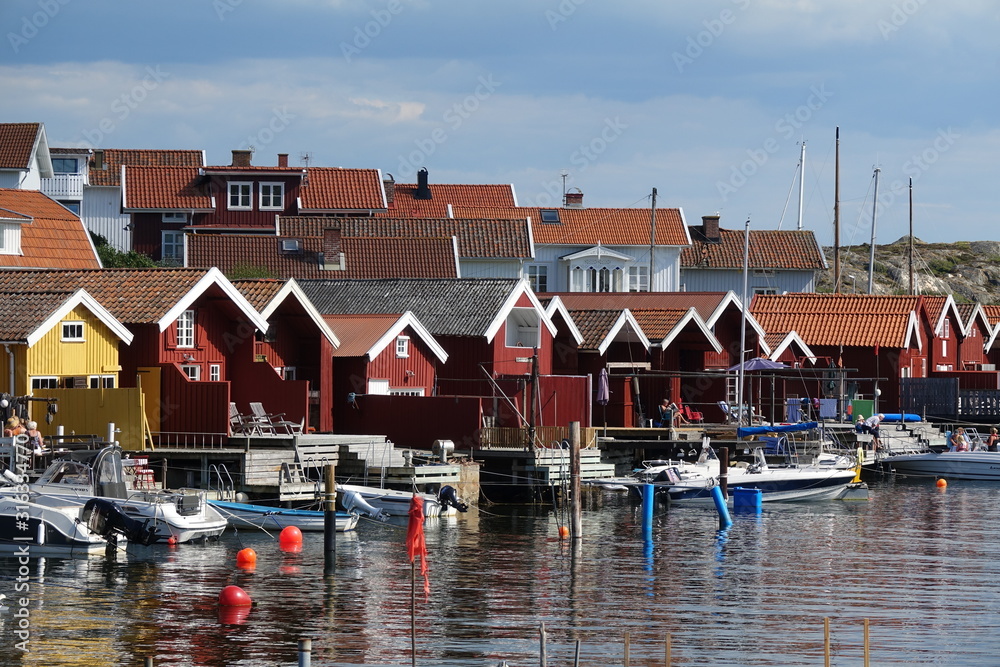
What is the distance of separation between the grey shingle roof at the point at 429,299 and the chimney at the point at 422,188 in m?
39.6

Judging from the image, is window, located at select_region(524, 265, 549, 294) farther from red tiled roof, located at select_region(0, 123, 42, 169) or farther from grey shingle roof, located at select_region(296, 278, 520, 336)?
grey shingle roof, located at select_region(296, 278, 520, 336)

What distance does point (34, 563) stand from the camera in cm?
3225

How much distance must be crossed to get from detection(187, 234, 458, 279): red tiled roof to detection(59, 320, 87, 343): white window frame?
96.5 feet

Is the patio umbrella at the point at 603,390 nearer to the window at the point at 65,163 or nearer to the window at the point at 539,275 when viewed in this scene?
the window at the point at 539,275

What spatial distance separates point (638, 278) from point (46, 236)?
37973 mm

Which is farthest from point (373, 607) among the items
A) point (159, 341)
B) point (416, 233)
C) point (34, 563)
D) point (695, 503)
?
point (416, 233)

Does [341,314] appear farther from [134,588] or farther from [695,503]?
[134,588]

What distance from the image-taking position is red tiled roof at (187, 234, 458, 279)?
69875mm

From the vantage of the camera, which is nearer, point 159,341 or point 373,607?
point 373,607

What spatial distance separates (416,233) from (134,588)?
4998 cm

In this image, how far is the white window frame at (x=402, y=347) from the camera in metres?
47.8

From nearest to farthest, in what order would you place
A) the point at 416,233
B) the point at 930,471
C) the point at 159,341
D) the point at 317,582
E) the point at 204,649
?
1. the point at 204,649
2. the point at 317,582
3. the point at 159,341
4. the point at 930,471
5. the point at 416,233

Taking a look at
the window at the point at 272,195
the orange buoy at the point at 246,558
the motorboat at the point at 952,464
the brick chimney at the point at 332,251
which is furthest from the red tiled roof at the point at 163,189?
the orange buoy at the point at 246,558

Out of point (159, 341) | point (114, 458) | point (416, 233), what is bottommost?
point (114, 458)
